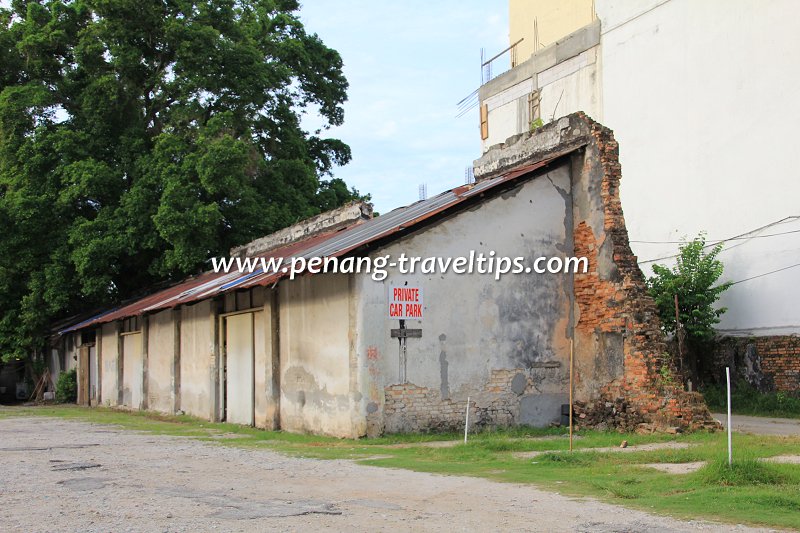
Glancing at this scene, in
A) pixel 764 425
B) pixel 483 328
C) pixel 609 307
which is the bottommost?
pixel 764 425

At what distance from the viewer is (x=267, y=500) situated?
792cm

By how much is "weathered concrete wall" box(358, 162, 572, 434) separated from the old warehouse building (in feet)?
0.08

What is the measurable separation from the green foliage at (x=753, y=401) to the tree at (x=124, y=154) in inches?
610

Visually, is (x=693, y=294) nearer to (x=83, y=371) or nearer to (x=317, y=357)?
(x=317, y=357)

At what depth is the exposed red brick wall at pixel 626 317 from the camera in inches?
538

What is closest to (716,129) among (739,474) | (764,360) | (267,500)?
(764,360)

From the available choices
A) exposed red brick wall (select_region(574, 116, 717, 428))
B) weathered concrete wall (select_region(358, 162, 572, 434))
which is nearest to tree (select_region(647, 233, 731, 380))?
exposed red brick wall (select_region(574, 116, 717, 428))

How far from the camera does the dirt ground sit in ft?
22.1

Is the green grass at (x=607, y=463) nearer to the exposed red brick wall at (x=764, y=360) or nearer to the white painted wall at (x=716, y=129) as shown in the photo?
the exposed red brick wall at (x=764, y=360)

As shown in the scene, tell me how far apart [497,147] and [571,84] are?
559 inches

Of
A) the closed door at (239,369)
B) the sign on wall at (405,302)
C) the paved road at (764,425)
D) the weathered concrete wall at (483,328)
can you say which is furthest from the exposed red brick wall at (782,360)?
the closed door at (239,369)

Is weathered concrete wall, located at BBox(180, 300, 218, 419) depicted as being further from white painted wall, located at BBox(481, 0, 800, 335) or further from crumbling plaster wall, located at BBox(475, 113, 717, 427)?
white painted wall, located at BBox(481, 0, 800, 335)

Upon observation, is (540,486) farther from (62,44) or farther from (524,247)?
(62,44)

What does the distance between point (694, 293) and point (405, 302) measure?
10929mm
